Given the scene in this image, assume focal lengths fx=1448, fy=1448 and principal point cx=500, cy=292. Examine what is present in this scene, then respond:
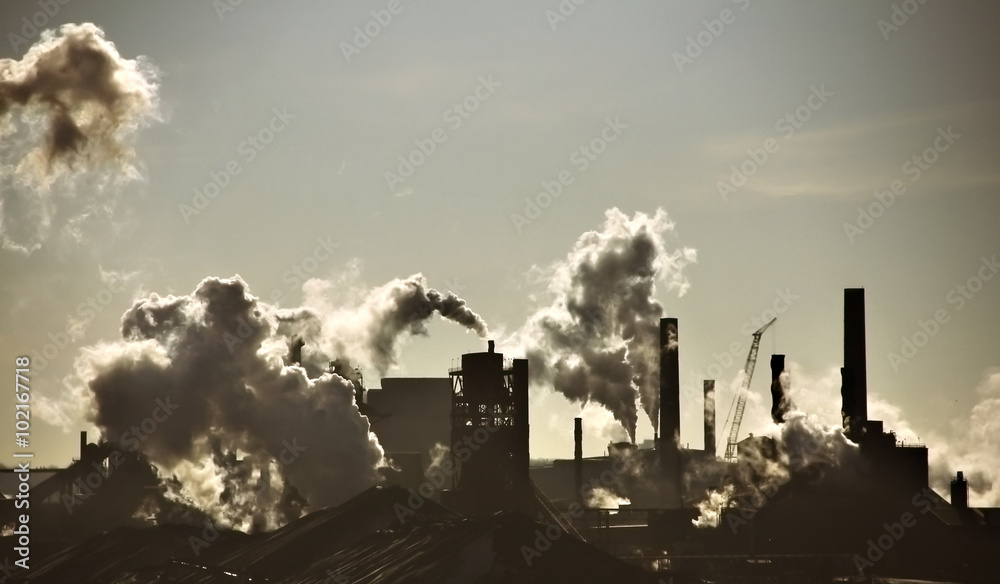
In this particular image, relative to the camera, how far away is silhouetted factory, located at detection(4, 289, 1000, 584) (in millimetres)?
54000

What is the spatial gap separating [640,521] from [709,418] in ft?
73.9

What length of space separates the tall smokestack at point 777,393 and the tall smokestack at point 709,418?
15.6 m

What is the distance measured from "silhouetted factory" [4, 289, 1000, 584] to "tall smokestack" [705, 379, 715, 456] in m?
9.38

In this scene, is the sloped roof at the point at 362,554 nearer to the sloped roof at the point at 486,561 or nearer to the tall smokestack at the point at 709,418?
the sloped roof at the point at 486,561

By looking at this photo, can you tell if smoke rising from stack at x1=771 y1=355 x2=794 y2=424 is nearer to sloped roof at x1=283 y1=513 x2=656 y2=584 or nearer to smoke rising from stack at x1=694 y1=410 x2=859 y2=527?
smoke rising from stack at x1=694 y1=410 x2=859 y2=527

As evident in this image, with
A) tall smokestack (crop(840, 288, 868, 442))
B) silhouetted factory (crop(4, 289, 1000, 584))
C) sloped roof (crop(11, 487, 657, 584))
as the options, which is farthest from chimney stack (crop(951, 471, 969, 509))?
sloped roof (crop(11, 487, 657, 584))

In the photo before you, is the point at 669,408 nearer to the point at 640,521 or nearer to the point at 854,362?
the point at 640,521

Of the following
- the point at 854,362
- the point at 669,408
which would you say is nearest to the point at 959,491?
the point at 854,362

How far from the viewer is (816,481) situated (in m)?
74.7

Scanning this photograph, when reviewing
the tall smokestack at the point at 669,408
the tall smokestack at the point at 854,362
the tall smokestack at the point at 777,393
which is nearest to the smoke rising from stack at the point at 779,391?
the tall smokestack at the point at 777,393

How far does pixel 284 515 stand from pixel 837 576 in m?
28.3

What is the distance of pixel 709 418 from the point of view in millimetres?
105000

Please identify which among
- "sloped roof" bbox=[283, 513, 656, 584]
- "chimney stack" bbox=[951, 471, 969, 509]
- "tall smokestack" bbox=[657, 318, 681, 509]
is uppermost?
"tall smokestack" bbox=[657, 318, 681, 509]

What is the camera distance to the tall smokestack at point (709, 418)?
343 ft
